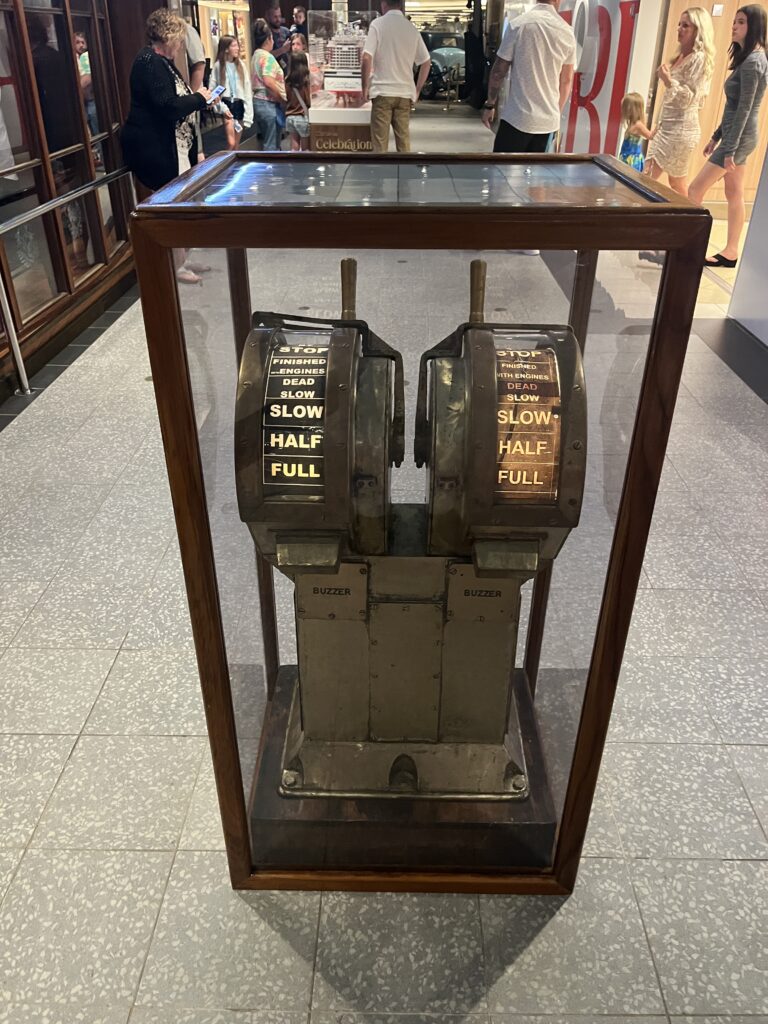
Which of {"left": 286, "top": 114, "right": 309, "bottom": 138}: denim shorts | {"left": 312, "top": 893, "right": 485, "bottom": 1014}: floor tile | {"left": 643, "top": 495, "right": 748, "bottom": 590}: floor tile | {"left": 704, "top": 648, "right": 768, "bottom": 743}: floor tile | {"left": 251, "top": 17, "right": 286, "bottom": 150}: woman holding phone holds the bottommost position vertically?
{"left": 643, "top": 495, "right": 748, "bottom": 590}: floor tile

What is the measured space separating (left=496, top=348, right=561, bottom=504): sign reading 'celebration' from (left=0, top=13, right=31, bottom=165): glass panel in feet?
12.9

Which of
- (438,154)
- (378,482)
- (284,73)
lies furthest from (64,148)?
(378,482)

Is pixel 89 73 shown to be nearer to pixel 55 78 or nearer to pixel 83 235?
pixel 55 78

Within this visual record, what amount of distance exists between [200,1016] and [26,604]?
1.43m

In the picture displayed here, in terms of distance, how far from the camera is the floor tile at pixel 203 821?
5.76 ft

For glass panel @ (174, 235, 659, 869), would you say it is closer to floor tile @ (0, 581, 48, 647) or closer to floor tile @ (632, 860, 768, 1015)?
floor tile @ (632, 860, 768, 1015)

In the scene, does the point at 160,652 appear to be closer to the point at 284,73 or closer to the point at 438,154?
the point at 438,154

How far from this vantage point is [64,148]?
196 inches

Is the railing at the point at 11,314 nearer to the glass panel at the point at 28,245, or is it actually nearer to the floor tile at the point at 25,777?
the glass panel at the point at 28,245

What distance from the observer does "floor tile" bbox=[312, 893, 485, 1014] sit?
4.84 ft

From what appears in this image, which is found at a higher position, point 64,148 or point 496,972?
point 64,148

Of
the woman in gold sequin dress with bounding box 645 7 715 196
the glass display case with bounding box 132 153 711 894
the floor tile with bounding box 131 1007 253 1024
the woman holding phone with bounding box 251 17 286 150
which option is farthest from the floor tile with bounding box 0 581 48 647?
the woman holding phone with bounding box 251 17 286 150

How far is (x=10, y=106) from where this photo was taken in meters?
4.25

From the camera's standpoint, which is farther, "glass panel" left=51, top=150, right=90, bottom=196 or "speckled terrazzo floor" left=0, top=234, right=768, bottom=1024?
"glass panel" left=51, top=150, right=90, bottom=196
